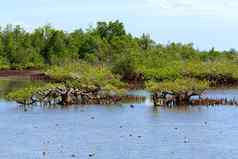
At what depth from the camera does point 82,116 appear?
36.4 m

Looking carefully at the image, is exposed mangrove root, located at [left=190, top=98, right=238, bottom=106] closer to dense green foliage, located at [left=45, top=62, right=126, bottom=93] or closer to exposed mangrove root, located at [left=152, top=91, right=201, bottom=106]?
exposed mangrove root, located at [left=152, top=91, right=201, bottom=106]

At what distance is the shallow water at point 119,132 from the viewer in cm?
2416

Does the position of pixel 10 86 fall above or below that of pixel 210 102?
above

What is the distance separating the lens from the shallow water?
2416 cm

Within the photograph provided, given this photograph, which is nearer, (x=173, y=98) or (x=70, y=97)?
(x=173, y=98)

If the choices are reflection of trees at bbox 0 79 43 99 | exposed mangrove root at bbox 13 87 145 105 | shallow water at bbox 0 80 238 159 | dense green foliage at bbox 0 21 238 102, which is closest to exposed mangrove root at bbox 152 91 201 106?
shallow water at bbox 0 80 238 159

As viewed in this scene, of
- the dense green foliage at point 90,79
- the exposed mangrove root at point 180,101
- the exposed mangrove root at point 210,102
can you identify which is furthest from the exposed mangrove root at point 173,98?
the dense green foliage at point 90,79

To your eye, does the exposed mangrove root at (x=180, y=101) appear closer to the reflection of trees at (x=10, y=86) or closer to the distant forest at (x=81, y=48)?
the reflection of trees at (x=10, y=86)

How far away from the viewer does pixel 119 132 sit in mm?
29656

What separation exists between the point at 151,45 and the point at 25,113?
69.1 meters

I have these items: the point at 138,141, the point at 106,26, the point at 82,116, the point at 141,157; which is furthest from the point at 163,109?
the point at 106,26

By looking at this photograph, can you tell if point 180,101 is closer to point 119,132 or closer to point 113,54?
point 119,132

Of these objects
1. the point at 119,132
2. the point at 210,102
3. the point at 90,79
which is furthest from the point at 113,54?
the point at 119,132

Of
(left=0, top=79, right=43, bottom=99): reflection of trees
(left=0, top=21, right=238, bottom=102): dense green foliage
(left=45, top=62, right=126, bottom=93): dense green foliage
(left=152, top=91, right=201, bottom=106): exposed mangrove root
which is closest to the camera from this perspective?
(left=152, top=91, right=201, bottom=106): exposed mangrove root
